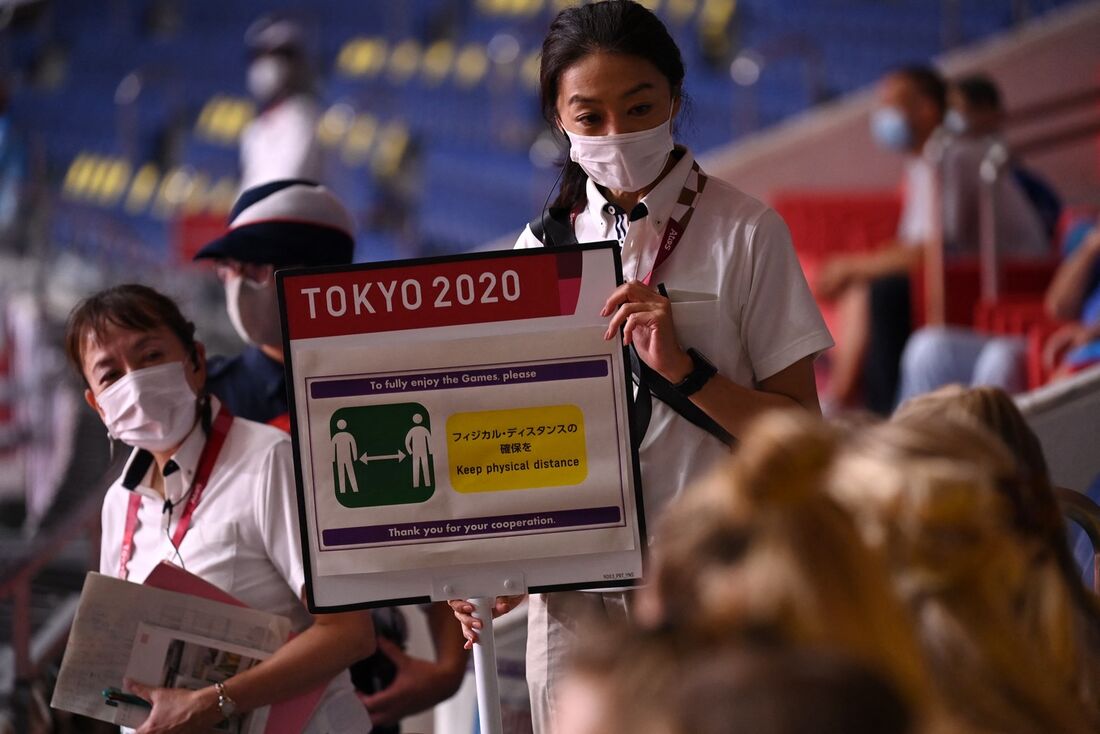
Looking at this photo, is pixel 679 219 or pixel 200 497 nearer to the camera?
pixel 679 219

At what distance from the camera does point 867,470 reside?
1136mm

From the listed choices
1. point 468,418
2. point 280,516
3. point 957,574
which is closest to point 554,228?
point 468,418

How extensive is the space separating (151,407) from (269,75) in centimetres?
386

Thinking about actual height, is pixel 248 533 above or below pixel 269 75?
below

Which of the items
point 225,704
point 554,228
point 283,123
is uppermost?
point 283,123

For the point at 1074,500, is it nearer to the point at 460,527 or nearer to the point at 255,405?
the point at 460,527

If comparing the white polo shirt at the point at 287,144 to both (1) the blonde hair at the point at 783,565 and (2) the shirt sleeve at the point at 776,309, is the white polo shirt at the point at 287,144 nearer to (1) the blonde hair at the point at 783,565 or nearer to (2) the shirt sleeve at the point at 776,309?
(2) the shirt sleeve at the point at 776,309

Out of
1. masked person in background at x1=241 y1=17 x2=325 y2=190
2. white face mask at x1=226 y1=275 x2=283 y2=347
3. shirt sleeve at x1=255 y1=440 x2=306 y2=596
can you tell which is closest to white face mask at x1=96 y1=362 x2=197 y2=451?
shirt sleeve at x1=255 y1=440 x2=306 y2=596

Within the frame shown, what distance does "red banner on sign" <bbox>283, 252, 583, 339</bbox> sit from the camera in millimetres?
1889

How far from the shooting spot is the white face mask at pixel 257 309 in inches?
115

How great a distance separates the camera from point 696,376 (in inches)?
76.6

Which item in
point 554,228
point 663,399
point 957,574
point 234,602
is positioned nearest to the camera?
point 957,574

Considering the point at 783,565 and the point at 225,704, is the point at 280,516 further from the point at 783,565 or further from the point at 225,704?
the point at 783,565

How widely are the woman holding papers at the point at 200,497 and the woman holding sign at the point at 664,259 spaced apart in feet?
1.30
